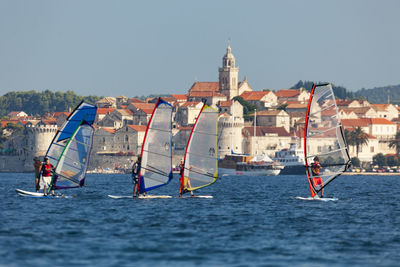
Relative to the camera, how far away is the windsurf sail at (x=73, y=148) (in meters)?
44.8

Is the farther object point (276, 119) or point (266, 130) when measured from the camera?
point (276, 119)

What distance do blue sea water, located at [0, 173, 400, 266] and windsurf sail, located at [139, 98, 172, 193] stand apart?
4.05ft

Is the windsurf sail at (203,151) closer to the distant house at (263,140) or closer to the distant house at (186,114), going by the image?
the distant house at (263,140)

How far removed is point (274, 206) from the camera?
4488 cm

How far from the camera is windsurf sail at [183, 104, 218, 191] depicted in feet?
145

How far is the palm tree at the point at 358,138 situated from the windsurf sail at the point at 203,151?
139 metres

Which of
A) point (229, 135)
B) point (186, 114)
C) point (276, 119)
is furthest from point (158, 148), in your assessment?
point (276, 119)

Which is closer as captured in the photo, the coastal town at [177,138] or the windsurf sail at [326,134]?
the windsurf sail at [326,134]

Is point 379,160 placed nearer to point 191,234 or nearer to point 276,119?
point 276,119

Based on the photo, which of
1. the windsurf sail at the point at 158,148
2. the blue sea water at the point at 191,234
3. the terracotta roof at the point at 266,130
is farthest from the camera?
the terracotta roof at the point at 266,130

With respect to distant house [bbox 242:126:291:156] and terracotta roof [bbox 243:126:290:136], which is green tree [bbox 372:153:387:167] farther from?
terracotta roof [bbox 243:126:290:136]

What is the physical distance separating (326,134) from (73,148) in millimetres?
12111

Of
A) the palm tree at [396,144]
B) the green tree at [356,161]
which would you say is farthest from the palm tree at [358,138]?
the palm tree at [396,144]

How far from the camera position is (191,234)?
3144cm
